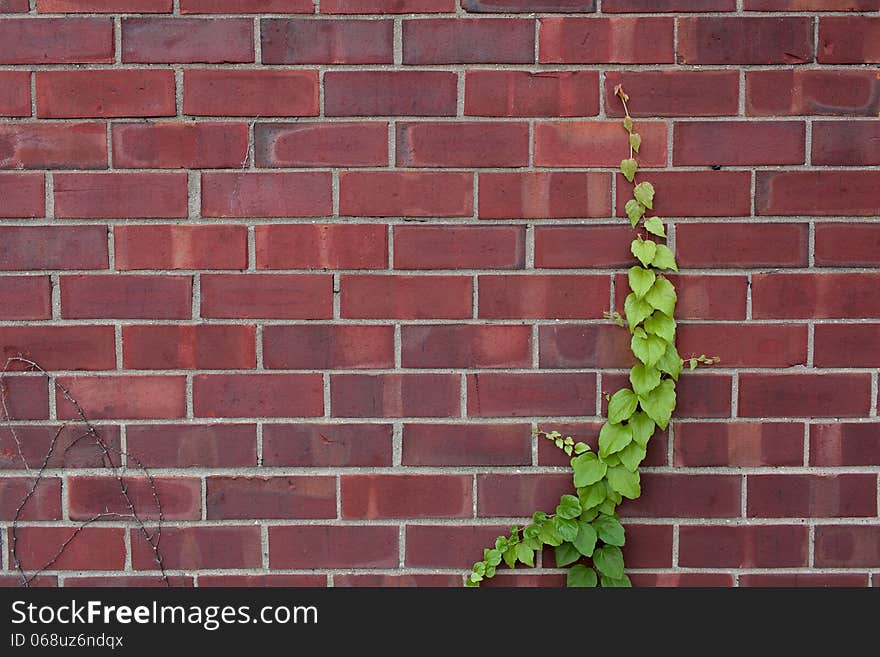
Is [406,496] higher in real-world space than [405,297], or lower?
lower

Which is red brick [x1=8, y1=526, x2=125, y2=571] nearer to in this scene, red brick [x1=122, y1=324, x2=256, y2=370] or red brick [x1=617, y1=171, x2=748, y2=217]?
red brick [x1=122, y1=324, x2=256, y2=370]

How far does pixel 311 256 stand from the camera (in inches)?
58.6

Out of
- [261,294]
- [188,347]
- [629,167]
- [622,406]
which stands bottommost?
[622,406]

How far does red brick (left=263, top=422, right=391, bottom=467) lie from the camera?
4.98 ft

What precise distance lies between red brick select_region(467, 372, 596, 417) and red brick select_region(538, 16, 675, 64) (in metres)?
0.61

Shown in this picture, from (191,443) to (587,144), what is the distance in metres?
0.94

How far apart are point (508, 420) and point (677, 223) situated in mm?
492

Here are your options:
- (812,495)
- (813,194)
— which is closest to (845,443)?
(812,495)

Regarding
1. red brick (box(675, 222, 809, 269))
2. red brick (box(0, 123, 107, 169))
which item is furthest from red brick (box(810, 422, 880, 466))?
red brick (box(0, 123, 107, 169))

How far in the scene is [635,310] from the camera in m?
1.47

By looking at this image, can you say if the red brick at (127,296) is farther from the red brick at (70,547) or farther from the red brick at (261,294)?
the red brick at (70,547)

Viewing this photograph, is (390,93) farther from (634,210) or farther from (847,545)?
(847,545)

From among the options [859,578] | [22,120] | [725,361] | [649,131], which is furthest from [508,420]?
[22,120]

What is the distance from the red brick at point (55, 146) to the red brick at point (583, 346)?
90 cm
